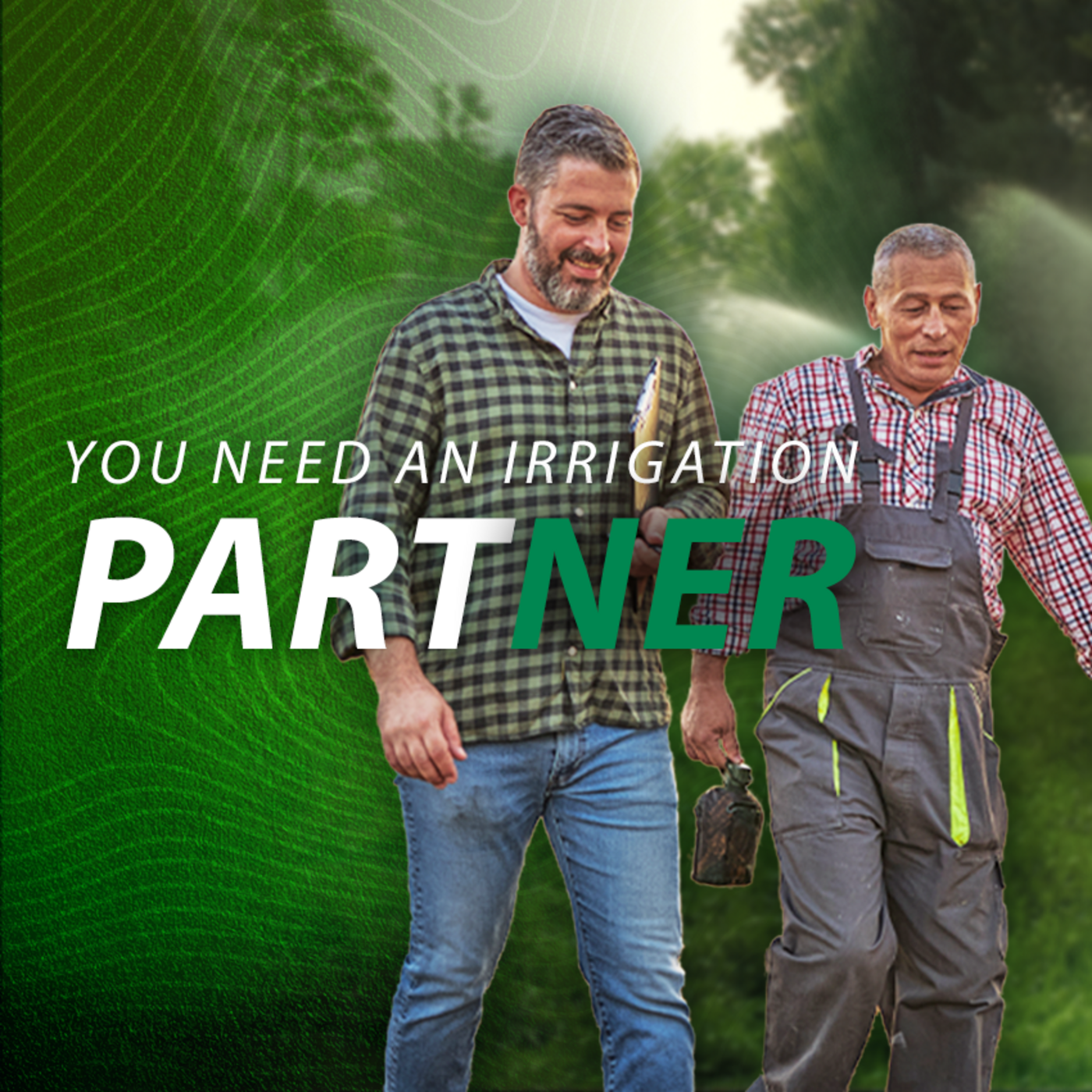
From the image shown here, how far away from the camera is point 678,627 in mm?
2705

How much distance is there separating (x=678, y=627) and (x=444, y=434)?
0.62m

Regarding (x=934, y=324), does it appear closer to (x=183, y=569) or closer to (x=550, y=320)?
(x=550, y=320)

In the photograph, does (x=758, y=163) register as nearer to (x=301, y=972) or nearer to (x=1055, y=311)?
(x=1055, y=311)

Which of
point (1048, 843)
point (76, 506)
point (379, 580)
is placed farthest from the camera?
point (1048, 843)

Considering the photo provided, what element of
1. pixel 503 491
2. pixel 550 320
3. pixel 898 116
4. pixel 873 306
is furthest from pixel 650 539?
pixel 898 116

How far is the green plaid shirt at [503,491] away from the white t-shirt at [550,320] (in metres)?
0.02

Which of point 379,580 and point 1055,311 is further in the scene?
point 1055,311

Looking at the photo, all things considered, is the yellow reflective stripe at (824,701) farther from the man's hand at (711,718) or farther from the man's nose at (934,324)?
the man's nose at (934,324)

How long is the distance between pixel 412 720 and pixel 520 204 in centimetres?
→ 93

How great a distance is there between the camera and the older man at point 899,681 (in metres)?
2.63

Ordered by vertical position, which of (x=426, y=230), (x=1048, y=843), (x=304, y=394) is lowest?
(x=1048, y=843)

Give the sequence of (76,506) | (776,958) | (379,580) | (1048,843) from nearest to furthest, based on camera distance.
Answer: (379,580) < (776,958) < (76,506) < (1048,843)

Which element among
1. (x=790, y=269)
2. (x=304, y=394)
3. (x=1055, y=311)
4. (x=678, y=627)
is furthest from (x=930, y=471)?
(x=304, y=394)

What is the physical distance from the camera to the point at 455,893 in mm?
2365
